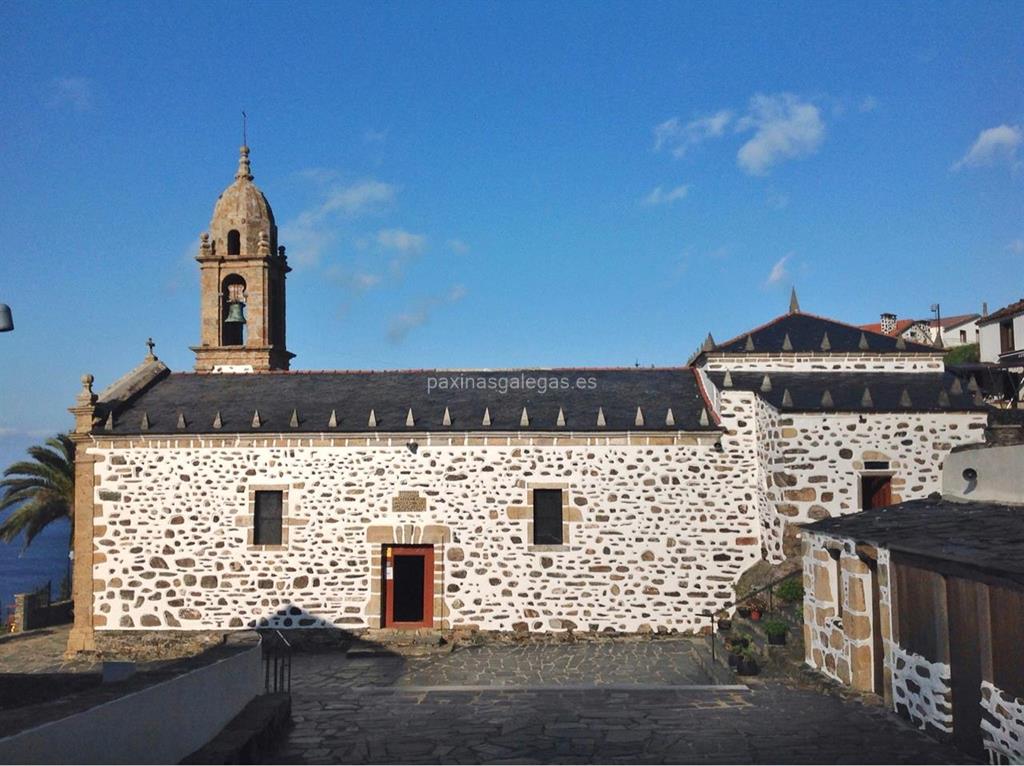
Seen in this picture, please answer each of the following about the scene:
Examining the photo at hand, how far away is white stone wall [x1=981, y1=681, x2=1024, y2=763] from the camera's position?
7223 millimetres

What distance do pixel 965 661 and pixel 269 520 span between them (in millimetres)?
14279

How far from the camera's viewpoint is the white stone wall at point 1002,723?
722cm

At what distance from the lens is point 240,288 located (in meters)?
24.5

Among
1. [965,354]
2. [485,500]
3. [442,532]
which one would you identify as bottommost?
[442,532]

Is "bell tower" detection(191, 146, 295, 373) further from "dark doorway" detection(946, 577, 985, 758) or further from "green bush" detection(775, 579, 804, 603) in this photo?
"dark doorway" detection(946, 577, 985, 758)

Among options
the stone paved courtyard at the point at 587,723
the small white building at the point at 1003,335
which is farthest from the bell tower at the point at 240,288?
the small white building at the point at 1003,335

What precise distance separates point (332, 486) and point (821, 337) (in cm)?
1224

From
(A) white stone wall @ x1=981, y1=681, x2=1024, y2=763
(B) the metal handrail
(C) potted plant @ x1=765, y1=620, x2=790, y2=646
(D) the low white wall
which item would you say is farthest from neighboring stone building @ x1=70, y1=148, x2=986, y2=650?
(A) white stone wall @ x1=981, y1=681, x2=1024, y2=763

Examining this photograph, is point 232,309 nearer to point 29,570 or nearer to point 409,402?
point 409,402

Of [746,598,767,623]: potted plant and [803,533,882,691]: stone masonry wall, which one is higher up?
[803,533,882,691]: stone masonry wall

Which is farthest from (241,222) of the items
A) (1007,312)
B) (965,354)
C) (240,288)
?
(965,354)

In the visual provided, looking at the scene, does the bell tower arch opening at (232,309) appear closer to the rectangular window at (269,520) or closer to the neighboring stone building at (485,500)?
the neighboring stone building at (485,500)

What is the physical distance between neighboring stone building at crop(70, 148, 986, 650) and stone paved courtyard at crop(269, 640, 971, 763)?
333 centimetres

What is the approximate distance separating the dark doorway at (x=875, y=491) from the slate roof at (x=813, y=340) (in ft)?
12.6
